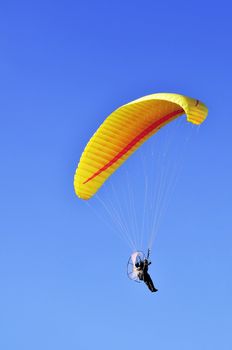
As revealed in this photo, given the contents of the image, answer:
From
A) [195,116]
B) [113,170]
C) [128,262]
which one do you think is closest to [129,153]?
[113,170]

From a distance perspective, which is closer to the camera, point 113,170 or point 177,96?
point 177,96

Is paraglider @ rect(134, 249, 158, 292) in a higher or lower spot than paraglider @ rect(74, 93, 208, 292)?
lower

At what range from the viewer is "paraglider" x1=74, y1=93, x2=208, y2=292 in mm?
30753

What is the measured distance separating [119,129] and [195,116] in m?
5.50

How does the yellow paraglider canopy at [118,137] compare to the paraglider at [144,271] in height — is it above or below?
above

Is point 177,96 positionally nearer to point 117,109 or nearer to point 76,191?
point 117,109

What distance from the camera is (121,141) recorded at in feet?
106

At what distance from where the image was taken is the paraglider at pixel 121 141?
101 ft

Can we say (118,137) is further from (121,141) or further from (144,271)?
(144,271)

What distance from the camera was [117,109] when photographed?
31469 millimetres

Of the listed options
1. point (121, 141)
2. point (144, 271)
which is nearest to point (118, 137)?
point (121, 141)

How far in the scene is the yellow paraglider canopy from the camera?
3128cm

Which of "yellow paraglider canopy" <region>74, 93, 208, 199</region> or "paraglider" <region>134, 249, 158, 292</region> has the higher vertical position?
"yellow paraglider canopy" <region>74, 93, 208, 199</region>

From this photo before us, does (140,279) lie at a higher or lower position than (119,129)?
lower
